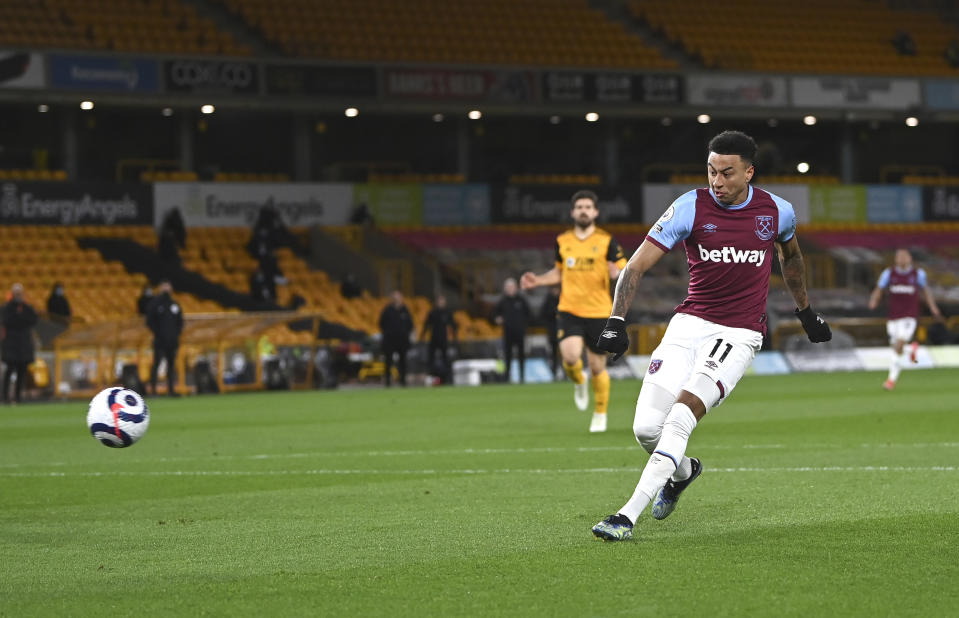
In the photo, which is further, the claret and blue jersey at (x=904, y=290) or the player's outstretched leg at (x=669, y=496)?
the claret and blue jersey at (x=904, y=290)

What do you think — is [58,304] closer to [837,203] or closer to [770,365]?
[770,365]

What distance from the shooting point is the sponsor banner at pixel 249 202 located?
116ft

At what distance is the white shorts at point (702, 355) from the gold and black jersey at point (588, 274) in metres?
7.23

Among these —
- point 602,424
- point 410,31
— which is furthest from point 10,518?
point 410,31

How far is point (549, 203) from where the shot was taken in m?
39.6

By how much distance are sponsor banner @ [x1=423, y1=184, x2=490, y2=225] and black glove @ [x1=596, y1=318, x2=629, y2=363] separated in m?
30.9

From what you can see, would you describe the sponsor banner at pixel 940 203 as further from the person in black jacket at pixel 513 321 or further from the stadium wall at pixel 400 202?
the person in black jacket at pixel 513 321

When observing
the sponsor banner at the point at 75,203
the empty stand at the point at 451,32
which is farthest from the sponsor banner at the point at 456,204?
the sponsor banner at the point at 75,203

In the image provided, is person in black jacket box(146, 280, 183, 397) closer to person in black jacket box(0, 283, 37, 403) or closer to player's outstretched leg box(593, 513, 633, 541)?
person in black jacket box(0, 283, 37, 403)

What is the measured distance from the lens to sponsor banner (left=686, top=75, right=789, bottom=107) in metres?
40.4

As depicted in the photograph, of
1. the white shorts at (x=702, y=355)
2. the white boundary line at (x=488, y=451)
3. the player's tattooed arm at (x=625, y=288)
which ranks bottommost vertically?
the white boundary line at (x=488, y=451)

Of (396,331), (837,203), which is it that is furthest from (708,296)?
(837,203)

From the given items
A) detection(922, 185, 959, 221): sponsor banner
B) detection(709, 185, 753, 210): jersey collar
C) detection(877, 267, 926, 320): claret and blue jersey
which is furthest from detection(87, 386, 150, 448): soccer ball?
detection(922, 185, 959, 221): sponsor banner

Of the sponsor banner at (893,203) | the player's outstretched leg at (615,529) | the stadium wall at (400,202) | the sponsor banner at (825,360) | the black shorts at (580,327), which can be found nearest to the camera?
the player's outstretched leg at (615,529)
